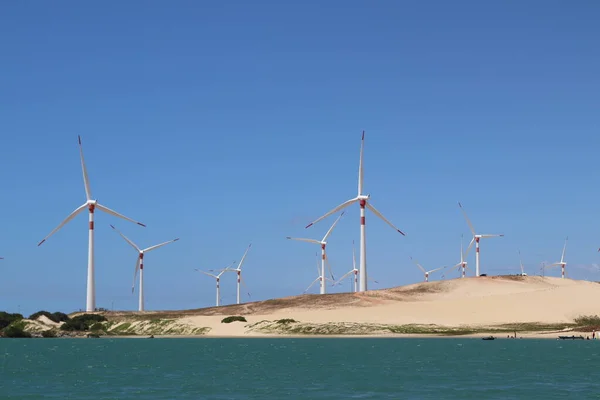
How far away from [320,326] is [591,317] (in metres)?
67.8
